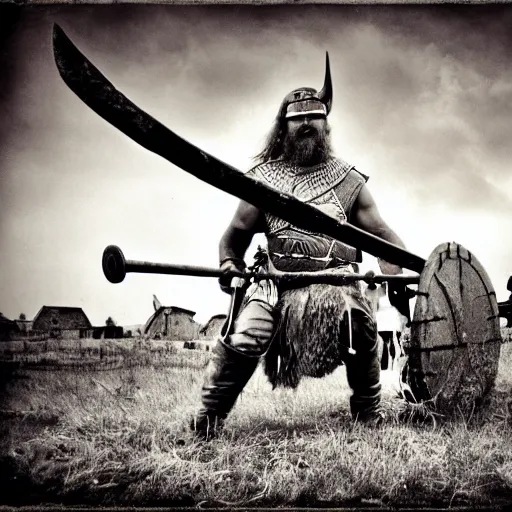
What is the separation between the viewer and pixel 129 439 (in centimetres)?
334

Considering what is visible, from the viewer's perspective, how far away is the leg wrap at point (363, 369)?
3.43 metres

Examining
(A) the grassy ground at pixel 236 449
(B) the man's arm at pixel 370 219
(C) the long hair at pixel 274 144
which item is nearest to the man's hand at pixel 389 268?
(B) the man's arm at pixel 370 219

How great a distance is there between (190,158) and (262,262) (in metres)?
0.73

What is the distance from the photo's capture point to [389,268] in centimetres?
364

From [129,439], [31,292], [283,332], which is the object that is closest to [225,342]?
[283,332]

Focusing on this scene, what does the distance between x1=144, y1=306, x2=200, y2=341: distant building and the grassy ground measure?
0.19 metres

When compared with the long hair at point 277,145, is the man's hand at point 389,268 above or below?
below

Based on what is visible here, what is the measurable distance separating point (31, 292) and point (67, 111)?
1.07m

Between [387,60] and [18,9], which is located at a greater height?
[18,9]

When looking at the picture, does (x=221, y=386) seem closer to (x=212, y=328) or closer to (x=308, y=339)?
(x=212, y=328)

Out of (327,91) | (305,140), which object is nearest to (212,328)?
(305,140)

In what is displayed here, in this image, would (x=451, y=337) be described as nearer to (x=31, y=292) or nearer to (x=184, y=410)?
(x=184, y=410)

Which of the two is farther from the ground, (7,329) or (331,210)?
(331,210)

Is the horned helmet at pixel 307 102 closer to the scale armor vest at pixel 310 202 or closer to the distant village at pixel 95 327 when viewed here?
the scale armor vest at pixel 310 202
